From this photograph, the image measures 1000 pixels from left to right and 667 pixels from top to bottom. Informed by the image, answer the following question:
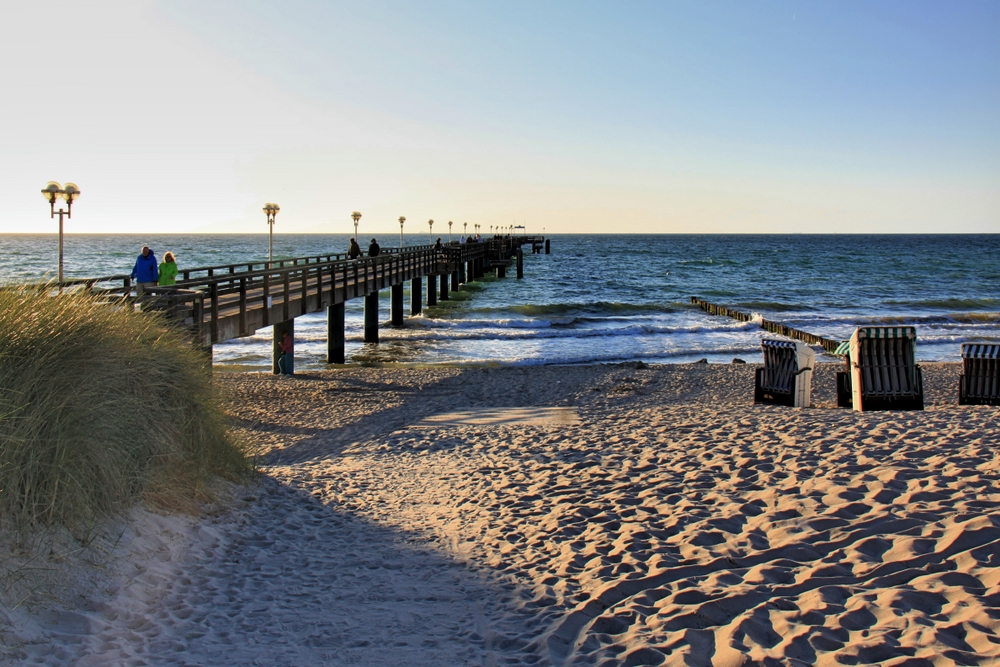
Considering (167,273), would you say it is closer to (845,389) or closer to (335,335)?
(335,335)

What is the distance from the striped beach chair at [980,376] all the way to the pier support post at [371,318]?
18890mm

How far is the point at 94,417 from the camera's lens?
5.57m

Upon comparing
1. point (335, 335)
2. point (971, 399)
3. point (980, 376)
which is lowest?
point (971, 399)

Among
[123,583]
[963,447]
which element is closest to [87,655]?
[123,583]

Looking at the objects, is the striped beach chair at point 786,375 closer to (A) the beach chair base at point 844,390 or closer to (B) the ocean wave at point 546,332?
(A) the beach chair base at point 844,390

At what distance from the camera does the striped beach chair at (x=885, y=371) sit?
11.3 meters

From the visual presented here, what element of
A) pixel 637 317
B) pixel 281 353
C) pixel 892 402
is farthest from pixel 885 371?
pixel 637 317

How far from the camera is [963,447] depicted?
7203 mm

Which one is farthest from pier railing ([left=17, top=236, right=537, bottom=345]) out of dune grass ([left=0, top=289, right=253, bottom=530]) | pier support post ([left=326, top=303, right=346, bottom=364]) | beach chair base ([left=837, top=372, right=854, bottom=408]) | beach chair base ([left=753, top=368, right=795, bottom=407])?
beach chair base ([left=837, top=372, right=854, bottom=408])

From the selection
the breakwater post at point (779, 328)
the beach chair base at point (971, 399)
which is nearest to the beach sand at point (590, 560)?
the beach chair base at point (971, 399)

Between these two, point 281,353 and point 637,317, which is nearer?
point 281,353

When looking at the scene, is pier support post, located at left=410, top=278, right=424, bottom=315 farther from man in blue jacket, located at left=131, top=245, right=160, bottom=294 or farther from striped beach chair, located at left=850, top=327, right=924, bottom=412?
striped beach chair, located at left=850, top=327, right=924, bottom=412

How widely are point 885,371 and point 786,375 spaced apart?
1481 mm

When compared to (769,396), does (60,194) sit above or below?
above
